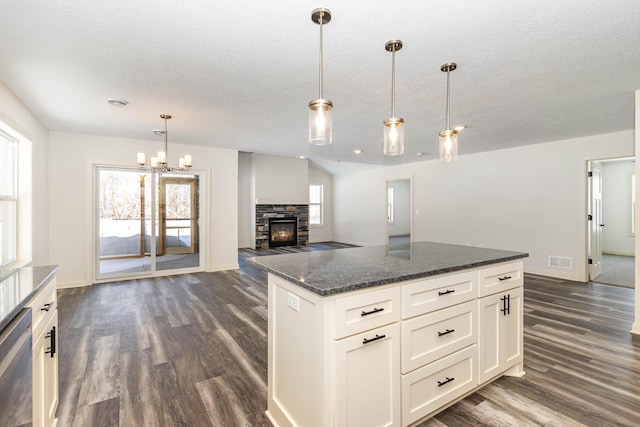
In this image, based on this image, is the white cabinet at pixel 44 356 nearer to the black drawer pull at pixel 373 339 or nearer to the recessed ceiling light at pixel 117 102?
the black drawer pull at pixel 373 339

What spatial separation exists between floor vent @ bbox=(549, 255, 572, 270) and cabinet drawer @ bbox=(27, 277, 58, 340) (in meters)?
6.72

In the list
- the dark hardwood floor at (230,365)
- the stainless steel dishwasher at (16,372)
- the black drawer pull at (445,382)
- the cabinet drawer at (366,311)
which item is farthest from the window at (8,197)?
the black drawer pull at (445,382)

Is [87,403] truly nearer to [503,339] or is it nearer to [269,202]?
[503,339]

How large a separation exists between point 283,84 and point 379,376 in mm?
2511

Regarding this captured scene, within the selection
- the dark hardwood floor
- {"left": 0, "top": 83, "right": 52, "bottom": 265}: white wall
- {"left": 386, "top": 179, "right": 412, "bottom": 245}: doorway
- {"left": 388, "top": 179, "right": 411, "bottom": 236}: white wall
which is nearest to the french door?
{"left": 0, "top": 83, "right": 52, "bottom": 265}: white wall

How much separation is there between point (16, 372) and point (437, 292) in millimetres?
1949

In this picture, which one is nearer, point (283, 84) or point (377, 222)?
point (283, 84)

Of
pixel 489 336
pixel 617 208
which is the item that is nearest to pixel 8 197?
pixel 489 336

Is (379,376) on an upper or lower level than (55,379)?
upper

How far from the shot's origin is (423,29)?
2.02 m

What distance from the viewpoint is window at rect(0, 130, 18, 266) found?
3342 millimetres

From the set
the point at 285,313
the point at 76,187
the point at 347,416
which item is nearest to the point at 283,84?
the point at 285,313

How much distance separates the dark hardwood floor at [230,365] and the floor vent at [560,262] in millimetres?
941

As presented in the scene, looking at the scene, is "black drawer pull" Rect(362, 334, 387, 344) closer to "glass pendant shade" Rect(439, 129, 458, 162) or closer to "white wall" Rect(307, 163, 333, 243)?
"glass pendant shade" Rect(439, 129, 458, 162)
